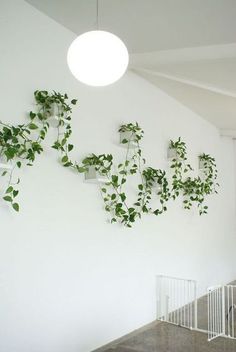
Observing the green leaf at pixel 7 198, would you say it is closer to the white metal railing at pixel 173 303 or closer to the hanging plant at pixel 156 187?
the hanging plant at pixel 156 187

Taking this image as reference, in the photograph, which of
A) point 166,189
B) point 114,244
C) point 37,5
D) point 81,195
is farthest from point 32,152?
point 166,189

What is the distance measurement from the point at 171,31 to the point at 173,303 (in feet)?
8.08

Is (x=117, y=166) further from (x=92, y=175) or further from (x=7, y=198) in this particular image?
(x=7, y=198)

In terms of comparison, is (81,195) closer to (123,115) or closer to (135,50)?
(123,115)

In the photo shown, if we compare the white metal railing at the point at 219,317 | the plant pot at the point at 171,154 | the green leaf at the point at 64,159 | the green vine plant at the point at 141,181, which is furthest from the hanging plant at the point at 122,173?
the white metal railing at the point at 219,317

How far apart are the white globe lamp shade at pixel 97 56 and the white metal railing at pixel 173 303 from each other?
2.14 meters

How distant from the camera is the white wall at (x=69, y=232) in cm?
206

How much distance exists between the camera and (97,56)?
1494mm

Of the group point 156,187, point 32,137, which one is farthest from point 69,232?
point 156,187

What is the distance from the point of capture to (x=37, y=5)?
224 centimetres

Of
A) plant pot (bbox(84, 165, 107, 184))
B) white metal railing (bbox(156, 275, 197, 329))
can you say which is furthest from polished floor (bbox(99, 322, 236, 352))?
plant pot (bbox(84, 165, 107, 184))

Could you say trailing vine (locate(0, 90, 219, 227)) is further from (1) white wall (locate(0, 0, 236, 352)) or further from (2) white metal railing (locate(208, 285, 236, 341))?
(2) white metal railing (locate(208, 285, 236, 341))

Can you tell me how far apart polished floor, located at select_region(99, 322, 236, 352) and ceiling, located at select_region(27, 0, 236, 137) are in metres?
2.01

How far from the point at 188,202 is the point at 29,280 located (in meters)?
2.30
